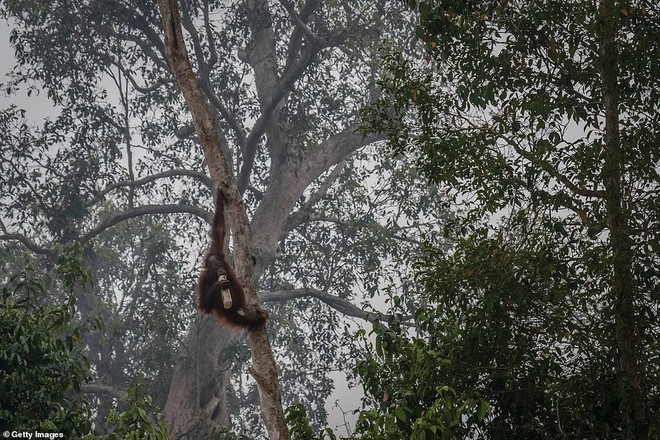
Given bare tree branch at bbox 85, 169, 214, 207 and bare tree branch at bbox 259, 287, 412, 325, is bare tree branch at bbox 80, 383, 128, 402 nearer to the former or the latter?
bare tree branch at bbox 259, 287, 412, 325

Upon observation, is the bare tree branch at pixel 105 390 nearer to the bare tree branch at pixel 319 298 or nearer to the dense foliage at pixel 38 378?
the bare tree branch at pixel 319 298

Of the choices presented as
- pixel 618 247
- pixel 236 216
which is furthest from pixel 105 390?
pixel 618 247

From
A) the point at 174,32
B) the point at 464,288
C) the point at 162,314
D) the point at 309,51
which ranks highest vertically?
the point at 309,51

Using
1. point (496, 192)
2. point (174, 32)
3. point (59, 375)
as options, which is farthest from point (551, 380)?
point (59, 375)

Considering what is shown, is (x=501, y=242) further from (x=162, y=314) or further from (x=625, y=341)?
(x=162, y=314)

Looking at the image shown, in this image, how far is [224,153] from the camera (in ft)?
53.1

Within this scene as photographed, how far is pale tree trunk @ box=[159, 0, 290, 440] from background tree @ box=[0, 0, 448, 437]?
972 cm

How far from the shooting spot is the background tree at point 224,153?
16.1 metres

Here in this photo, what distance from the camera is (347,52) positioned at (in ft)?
Answer: 55.8

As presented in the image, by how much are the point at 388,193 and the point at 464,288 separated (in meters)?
11.7

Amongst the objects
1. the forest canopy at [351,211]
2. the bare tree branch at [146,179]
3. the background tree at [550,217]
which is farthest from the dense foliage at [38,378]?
Answer: the bare tree branch at [146,179]

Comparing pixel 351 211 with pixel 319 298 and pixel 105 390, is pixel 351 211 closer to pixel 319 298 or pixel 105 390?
pixel 319 298

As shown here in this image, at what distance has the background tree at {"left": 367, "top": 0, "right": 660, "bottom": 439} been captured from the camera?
5.67m

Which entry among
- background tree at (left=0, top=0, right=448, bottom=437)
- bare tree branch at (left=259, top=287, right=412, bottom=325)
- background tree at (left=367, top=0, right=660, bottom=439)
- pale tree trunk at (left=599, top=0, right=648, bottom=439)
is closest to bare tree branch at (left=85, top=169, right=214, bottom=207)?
background tree at (left=0, top=0, right=448, bottom=437)
